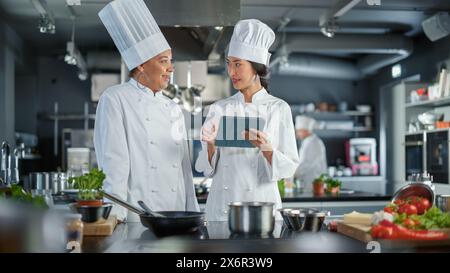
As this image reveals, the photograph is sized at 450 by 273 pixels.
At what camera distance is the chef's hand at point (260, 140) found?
2330 mm

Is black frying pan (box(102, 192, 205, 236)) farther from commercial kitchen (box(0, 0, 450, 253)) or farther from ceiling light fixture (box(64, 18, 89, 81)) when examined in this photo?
ceiling light fixture (box(64, 18, 89, 81))

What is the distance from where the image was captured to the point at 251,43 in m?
2.49

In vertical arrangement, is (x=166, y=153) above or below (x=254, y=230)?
above

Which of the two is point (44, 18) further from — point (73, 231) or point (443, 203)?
point (443, 203)

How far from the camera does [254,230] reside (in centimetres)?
170

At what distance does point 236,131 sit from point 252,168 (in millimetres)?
192

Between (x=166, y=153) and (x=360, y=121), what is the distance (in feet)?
20.5

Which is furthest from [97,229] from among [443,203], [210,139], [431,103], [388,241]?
[431,103]

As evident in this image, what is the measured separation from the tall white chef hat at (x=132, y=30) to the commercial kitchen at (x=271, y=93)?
0.19 metres

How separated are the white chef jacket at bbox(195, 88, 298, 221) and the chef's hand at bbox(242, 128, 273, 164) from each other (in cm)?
3
